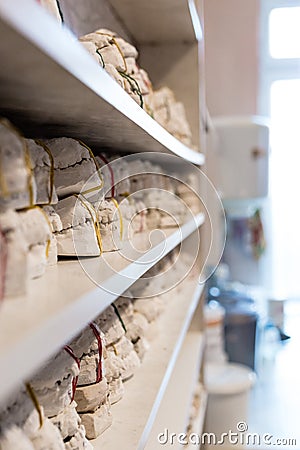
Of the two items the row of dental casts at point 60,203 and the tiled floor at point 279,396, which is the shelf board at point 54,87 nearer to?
the row of dental casts at point 60,203

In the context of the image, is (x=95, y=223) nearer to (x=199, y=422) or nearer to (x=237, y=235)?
(x=199, y=422)

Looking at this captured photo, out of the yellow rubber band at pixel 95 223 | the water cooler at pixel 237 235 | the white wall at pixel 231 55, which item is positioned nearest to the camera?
the yellow rubber band at pixel 95 223

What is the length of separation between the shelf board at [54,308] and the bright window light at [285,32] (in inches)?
136

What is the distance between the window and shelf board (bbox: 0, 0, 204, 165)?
120 inches

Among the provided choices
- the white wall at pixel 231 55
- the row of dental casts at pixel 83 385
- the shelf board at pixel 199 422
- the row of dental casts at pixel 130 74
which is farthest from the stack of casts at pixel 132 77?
the white wall at pixel 231 55

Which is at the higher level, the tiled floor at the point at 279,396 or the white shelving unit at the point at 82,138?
the white shelving unit at the point at 82,138

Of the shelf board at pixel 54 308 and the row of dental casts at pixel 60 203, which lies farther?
the row of dental casts at pixel 60 203

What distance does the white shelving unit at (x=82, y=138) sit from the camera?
16.0 inches

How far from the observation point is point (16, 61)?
1.53ft

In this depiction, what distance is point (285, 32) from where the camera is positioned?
3.92 m

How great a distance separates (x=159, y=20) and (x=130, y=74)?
57 cm

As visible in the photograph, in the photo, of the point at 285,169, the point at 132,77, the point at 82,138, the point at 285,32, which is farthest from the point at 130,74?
the point at 285,32

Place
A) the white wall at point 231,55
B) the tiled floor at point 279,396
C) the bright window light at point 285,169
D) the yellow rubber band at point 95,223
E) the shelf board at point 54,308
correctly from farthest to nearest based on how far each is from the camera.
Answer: the bright window light at point 285,169 → the white wall at point 231,55 → the tiled floor at point 279,396 → the yellow rubber band at point 95,223 → the shelf board at point 54,308

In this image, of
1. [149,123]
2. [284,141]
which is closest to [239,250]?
[284,141]
